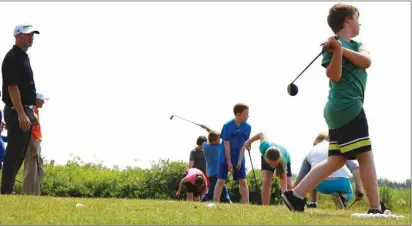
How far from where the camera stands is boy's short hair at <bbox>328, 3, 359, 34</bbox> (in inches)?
326

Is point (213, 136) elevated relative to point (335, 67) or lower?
elevated

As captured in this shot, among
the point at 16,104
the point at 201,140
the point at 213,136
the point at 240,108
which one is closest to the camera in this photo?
the point at 16,104

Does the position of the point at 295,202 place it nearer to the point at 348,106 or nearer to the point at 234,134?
the point at 348,106

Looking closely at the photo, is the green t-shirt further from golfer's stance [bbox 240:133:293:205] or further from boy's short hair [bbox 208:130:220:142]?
boy's short hair [bbox 208:130:220:142]

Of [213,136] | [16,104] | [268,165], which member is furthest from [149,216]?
[213,136]

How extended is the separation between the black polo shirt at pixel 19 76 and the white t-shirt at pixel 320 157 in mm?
4925

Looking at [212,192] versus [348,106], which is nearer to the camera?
[348,106]

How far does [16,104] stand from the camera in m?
10.8

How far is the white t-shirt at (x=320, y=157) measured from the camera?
1364 centimetres

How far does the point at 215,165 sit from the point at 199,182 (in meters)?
1.01

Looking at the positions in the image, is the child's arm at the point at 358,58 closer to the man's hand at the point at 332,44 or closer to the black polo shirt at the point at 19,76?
the man's hand at the point at 332,44

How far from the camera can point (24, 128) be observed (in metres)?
10.8

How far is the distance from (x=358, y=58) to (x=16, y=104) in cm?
482

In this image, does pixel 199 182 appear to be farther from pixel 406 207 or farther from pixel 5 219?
pixel 5 219
